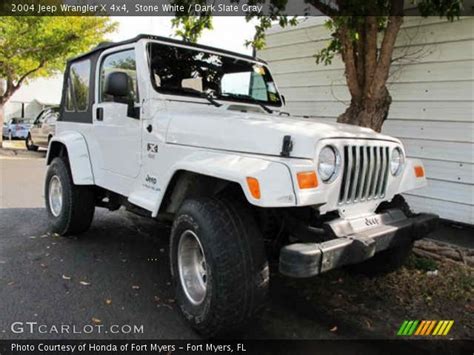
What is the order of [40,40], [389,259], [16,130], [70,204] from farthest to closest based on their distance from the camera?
[16,130], [40,40], [70,204], [389,259]

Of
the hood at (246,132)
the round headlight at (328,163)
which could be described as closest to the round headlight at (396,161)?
the hood at (246,132)

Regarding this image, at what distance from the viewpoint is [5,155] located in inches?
604

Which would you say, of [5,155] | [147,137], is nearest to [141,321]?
[147,137]

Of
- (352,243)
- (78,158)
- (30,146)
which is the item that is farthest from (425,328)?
(30,146)

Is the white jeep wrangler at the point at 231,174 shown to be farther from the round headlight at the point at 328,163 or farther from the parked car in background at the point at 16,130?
the parked car in background at the point at 16,130

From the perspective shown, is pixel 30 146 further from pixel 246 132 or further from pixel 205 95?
pixel 246 132

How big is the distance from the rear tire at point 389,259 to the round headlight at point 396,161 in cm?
32

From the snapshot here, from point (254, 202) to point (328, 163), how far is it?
0.60m

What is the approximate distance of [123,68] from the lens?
14.5 ft

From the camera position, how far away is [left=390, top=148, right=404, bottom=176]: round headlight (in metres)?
3.51

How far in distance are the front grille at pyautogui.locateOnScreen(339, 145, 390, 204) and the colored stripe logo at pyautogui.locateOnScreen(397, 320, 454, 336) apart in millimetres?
1046

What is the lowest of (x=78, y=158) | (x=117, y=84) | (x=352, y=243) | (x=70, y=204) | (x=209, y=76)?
(x=70, y=204)

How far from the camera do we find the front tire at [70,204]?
515 centimetres

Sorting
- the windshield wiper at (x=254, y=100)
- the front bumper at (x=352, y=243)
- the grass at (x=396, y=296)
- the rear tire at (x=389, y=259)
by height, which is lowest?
A: the grass at (x=396, y=296)
